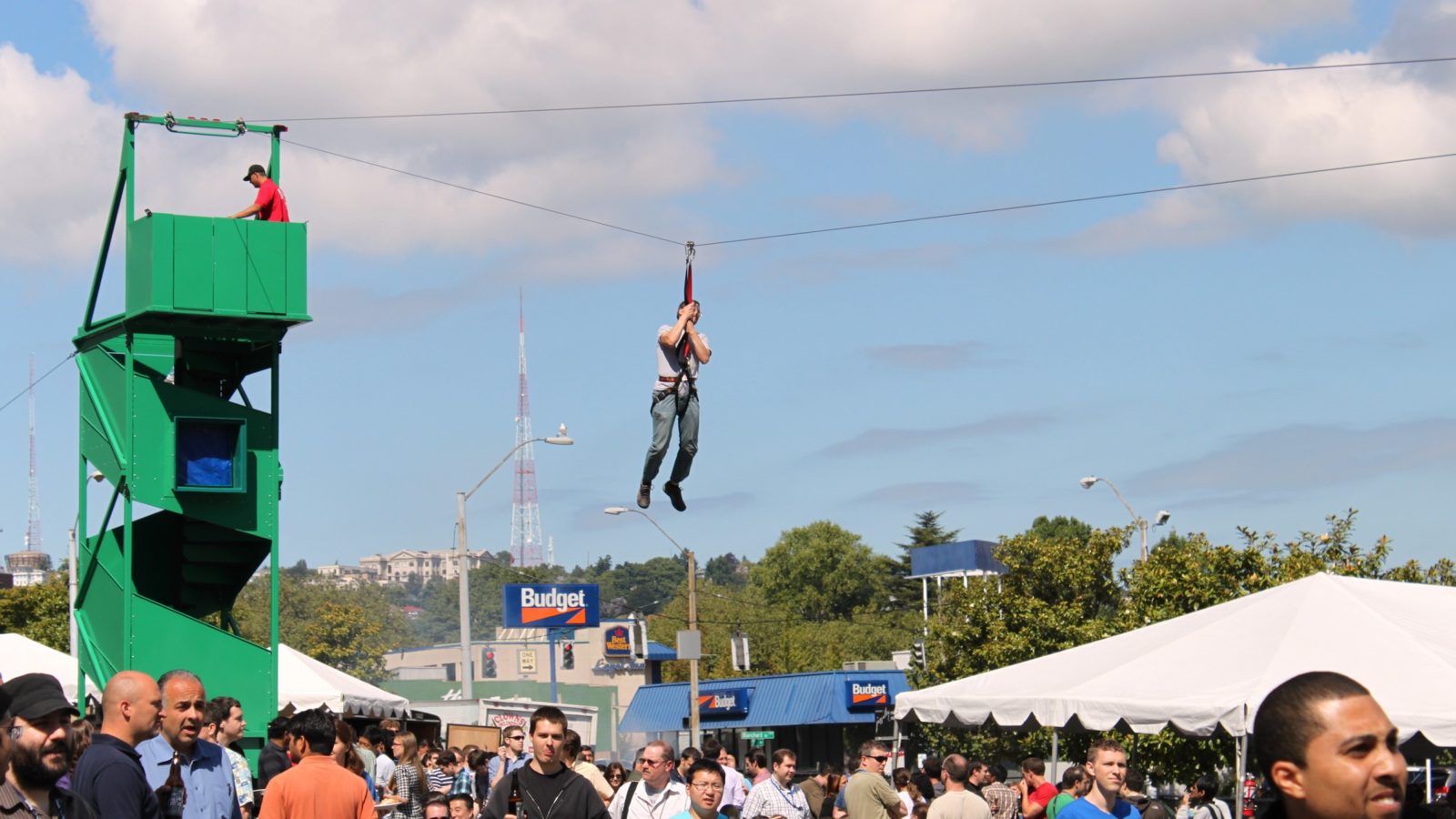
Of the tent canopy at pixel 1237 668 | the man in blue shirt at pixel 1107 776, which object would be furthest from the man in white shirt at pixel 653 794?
the tent canopy at pixel 1237 668

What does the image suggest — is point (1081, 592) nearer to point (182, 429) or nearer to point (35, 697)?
point (182, 429)

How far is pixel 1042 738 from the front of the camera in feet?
106

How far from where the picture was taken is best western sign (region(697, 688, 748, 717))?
54.8m

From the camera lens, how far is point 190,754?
7.30 m

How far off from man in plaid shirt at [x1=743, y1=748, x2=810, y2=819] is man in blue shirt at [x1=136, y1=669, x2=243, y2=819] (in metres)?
5.75

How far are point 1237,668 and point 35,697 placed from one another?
10.4m

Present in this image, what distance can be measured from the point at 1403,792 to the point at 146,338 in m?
17.6

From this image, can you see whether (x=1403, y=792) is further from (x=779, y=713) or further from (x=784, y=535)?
(x=784, y=535)

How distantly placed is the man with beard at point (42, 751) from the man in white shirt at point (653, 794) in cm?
469

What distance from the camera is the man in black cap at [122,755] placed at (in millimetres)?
6039

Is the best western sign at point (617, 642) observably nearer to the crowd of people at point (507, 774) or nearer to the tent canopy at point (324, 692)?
the tent canopy at point (324, 692)

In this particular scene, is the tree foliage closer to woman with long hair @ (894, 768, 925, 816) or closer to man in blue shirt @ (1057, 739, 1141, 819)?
→ woman with long hair @ (894, 768, 925, 816)

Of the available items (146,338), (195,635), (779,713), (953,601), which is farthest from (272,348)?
(779,713)

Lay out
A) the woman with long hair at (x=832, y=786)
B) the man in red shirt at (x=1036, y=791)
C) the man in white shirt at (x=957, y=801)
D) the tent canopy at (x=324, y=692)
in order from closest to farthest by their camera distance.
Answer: the man in white shirt at (x=957, y=801), the man in red shirt at (x=1036, y=791), the woman with long hair at (x=832, y=786), the tent canopy at (x=324, y=692)
